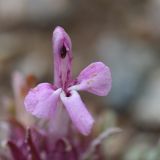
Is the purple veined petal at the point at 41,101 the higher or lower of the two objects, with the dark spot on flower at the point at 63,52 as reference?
lower

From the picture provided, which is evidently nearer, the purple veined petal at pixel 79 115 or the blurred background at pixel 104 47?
the purple veined petal at pixel 79 115

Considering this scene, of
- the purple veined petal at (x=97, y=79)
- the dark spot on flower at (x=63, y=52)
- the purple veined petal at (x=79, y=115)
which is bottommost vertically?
the purple veined petal at (x=79, y=115)

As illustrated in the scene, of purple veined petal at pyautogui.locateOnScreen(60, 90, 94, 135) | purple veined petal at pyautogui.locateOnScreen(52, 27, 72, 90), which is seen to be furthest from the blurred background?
purple veined petal at pyautogui.locateOnScreen(60, 90, 94, 135)

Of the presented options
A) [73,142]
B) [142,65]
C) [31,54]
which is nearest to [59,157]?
[73,142]

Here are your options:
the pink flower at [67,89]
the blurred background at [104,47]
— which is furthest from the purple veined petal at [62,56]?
the blurred background at [104,47]

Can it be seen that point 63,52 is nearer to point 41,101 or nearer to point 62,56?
point 62,56

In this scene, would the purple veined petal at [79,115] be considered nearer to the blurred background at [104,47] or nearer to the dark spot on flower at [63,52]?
the dark spot on flower at [63,52]

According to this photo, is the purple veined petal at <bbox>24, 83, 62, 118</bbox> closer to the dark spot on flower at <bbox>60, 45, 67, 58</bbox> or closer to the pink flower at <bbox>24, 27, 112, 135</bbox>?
the pink flower at <bbox>24, 27, 112, 135</bbox>
